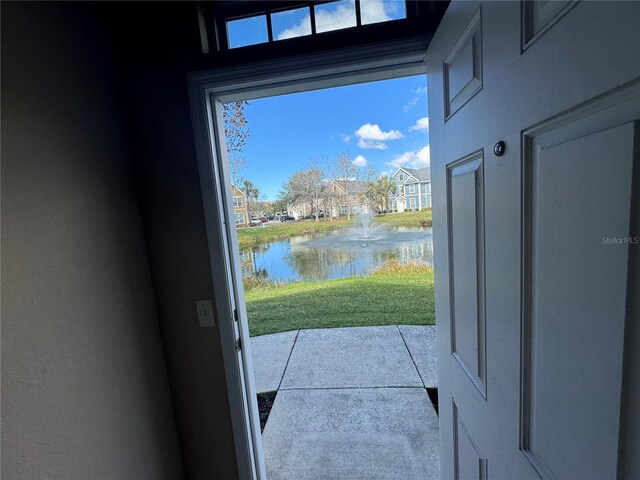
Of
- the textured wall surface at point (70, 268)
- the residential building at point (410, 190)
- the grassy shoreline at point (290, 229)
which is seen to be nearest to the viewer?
the textured wall surface at point (70, 268)

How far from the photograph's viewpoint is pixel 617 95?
319 mm

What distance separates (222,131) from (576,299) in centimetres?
117

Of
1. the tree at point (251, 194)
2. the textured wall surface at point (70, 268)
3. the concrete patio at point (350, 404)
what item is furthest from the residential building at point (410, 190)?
the textured wall surface at point (70, 268)

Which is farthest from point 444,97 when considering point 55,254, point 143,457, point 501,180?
point 143,457

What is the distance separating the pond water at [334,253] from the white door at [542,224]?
11.1 ft

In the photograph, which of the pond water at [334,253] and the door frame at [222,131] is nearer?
the door frame at [222,131]

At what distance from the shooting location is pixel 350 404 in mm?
2027

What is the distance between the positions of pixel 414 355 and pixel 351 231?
2.07m

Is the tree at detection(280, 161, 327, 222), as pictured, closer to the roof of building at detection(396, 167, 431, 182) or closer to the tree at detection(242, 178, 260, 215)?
the tree at detection(242, 178, 260, 215)

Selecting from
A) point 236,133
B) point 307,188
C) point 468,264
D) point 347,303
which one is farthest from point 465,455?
point 307,188

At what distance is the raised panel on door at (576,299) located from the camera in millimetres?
336

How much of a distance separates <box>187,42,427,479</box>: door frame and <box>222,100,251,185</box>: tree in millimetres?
1885

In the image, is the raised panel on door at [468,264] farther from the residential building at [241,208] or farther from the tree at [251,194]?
the tree at [251,194]

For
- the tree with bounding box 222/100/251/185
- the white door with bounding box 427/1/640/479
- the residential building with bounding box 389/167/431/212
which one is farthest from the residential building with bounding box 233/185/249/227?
the white door with bounding box 427/1/640/479
